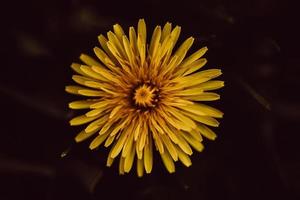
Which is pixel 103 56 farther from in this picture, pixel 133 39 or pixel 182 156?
pixel 182 156

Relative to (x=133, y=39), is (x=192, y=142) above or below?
below

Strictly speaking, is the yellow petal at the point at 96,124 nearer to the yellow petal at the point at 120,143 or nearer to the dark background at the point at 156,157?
the yellow petal at the point at 120,143

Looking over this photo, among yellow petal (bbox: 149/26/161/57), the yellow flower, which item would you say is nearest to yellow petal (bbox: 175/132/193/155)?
the yellow flower

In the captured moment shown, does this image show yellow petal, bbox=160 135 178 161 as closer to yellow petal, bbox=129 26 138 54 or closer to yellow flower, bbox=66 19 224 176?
yellow flower, bbox=66 19 224 176

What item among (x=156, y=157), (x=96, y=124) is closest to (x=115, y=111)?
(x=96, y=124)

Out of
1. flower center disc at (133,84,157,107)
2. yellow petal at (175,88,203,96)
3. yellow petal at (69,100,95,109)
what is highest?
yellow petal at (69,100,95,109)

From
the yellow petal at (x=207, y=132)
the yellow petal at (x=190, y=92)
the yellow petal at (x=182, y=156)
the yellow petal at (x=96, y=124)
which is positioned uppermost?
the yellow petal at (x=96, y=124)

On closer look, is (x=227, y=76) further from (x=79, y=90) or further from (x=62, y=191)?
(x=62, y=191)

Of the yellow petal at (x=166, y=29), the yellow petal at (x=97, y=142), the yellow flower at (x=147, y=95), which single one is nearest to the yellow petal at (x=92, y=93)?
the yellow flower at (x=147, y=95)
